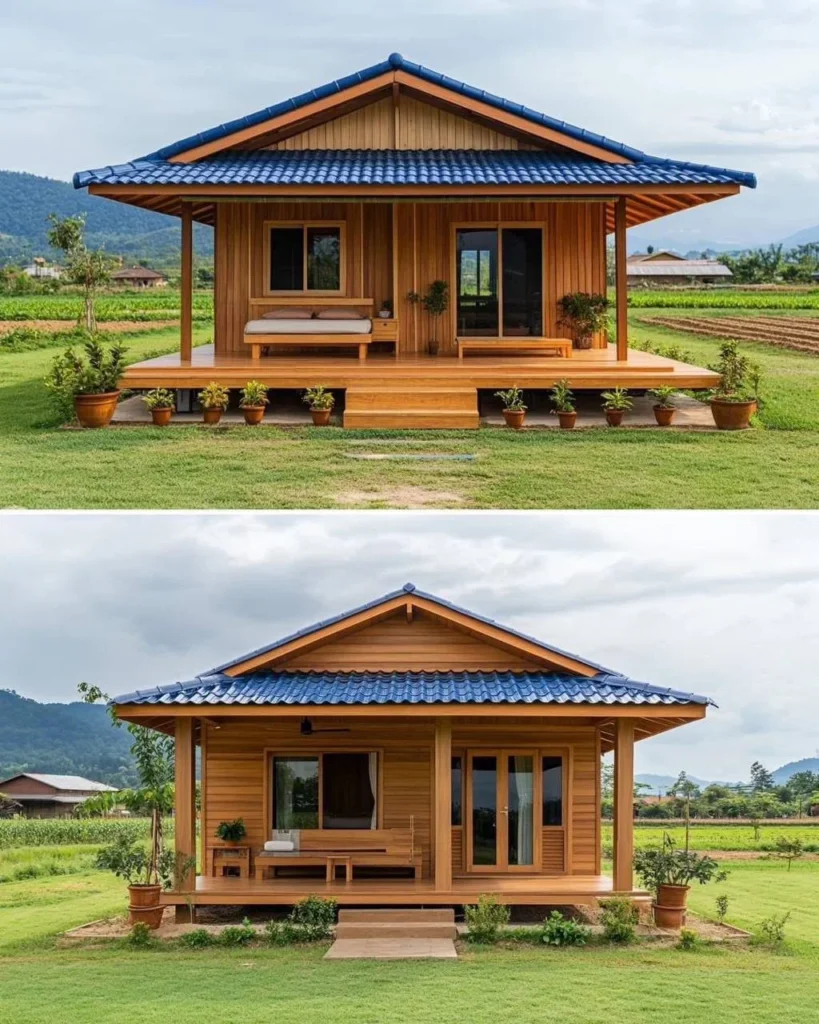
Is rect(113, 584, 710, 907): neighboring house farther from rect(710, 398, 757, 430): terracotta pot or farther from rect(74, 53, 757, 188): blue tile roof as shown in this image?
rect(74, 53, 757, 188): blue tile roof

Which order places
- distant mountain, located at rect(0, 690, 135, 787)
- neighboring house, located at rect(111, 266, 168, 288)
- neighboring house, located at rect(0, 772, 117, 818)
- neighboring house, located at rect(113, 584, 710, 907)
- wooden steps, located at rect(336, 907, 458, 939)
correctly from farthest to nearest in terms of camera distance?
distant mountain, located at rect(0, 690, 135, 787), neighboring house, located at rect(111, 266, 168, 288), neighboring house, located at rect(0, 772, 117, 818), neighboring house, located at rect(113, 584, 710, 907), wooden steps, located at rect(336, 907, 458, 939)

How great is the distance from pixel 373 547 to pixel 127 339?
59.9 feet

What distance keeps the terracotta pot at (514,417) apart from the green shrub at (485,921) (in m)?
5.82

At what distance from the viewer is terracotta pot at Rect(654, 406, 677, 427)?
50.4 ft

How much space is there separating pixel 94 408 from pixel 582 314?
6.41m

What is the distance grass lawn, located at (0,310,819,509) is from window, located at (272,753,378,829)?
271 centimetres

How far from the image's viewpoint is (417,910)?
11.3 meters

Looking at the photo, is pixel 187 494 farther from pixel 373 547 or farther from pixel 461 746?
pixel 373 547

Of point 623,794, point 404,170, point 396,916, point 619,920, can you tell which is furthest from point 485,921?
point 404,170

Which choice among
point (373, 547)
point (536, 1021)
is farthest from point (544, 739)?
point (373, 547)

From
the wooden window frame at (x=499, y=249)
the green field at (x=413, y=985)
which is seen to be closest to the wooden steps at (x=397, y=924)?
the green field at (x=413, y=985)

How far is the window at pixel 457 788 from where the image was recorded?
1309 centimetres

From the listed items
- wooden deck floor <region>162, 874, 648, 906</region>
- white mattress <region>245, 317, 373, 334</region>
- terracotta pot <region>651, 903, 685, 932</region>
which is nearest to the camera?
terracotta pot <region>651, 903, 685, 932</region>

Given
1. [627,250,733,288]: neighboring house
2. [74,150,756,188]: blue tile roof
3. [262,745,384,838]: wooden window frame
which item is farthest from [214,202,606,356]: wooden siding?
[627,250,733,288]: neighboring house
